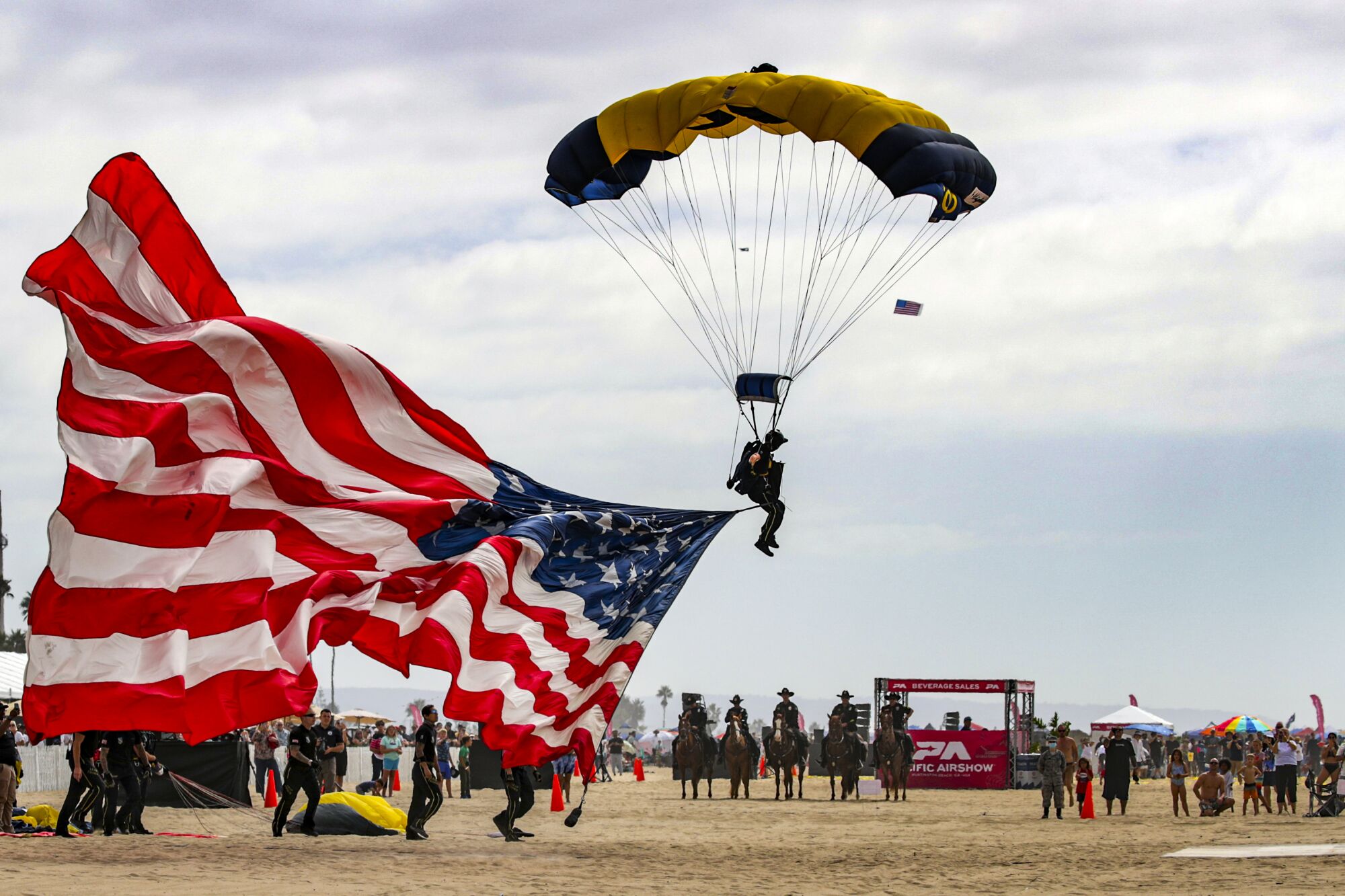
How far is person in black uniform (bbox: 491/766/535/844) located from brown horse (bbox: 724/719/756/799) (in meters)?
11.6

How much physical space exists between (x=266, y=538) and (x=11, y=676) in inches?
825

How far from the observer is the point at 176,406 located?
1341cm

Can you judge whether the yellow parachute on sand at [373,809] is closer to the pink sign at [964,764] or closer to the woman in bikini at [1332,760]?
the woman in bikini at [1332,760]

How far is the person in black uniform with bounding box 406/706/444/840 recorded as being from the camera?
52.6 feet

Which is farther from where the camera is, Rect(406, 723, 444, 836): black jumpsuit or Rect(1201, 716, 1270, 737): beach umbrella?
Rect(1201, 716, 1270, 737): beach umbrella

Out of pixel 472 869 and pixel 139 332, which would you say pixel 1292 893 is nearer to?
pixel 472 869

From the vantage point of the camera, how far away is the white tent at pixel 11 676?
29.9 metres

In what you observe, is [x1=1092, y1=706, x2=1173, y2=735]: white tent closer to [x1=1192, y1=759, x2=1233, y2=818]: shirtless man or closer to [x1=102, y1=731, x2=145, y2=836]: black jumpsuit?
[x1=1192, y1=759, x2=1233, y2=818]: shirtless man

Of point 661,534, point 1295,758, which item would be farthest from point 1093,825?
point 661,534

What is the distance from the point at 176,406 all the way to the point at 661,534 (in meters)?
5.23

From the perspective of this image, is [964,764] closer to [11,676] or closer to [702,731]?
[702,731]

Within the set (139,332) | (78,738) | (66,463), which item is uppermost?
(139,332)

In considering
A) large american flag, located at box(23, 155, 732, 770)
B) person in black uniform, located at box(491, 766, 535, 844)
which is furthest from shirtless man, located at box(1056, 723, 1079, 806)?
person in black uniform, located at box(491, 766, 535, 844)

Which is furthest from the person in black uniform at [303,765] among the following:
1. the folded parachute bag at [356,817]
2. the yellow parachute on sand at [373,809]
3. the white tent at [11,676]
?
the white tent at [11,676]
